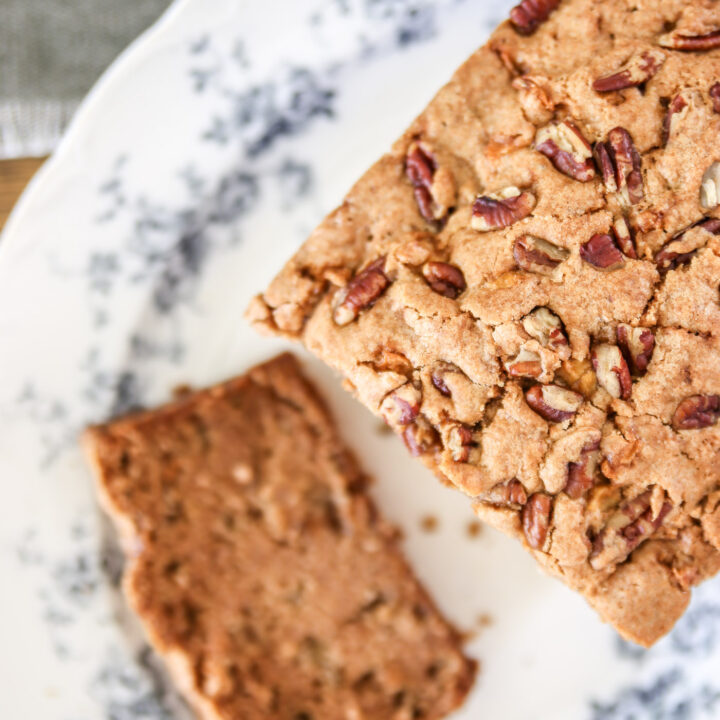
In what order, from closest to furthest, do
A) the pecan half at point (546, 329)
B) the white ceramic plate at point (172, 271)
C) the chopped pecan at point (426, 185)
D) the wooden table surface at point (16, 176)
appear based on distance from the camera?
the pecan half at point (546, 329), the chopped pecan at point (426, 185), the white ceramic plate at point (172, 271), the wooden table surface at point (16, 176)

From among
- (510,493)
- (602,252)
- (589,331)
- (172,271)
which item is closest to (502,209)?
(602,252)

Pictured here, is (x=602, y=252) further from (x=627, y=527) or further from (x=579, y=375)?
(x=627, y=527)

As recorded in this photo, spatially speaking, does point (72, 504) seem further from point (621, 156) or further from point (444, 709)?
point (621, 156)

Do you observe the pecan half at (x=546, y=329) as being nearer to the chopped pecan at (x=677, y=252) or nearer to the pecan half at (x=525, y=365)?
the pecan half at (x=525, y=365)

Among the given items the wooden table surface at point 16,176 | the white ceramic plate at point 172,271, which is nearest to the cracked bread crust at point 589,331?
the white ceramic plate at point 172,271

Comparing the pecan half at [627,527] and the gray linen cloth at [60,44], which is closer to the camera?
the pecan half at [627,527]

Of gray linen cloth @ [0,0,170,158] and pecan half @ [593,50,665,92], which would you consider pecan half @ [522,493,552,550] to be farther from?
gray linen cloth @ [0,0,170,158]
